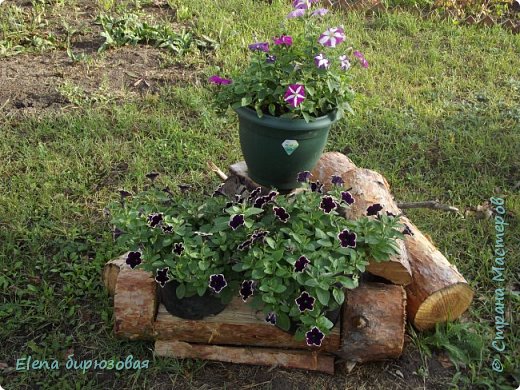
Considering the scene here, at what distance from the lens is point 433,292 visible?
2844 millimetres

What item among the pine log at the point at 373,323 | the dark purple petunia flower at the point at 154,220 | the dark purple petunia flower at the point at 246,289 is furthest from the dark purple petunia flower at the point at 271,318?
the dark purple petunia flower at the point at 154,220

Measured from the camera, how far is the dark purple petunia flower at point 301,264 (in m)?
2.51

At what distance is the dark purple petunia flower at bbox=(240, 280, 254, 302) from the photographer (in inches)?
101

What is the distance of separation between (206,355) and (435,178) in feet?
6.77

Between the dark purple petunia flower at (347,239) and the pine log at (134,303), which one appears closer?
the dark purple petunia flower at (347,239)

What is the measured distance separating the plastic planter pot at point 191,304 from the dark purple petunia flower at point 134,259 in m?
0.18

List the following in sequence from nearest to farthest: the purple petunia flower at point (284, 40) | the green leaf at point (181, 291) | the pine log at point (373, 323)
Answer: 1. the green leaf at point (181, 291)
2. the pine log at point (373, 323)
3. the purple petunia flower at point (284, 40)

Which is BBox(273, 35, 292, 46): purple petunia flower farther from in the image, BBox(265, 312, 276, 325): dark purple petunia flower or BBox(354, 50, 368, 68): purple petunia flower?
BBox(265, 312, 276, 325): dark purple petunia flower

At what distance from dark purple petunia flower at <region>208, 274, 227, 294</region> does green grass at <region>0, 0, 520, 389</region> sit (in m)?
0.47

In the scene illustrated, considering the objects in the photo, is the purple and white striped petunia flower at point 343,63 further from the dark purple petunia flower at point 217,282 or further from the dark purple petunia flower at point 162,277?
the dark purple petunia flower at point 162,277

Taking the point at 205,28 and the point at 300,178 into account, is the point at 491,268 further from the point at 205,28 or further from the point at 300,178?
the point at 205,28

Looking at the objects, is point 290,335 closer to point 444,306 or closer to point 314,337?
point 314,337

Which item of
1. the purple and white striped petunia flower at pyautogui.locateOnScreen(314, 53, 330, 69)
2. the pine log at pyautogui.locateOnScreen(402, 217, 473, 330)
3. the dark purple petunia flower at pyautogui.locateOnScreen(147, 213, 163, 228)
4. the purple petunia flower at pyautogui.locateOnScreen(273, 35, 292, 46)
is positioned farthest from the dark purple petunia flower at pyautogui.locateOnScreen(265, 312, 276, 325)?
the purple petunia flower at pyautogui.locateOnScreen(273, 35, 292, 46)

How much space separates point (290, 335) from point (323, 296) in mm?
355
